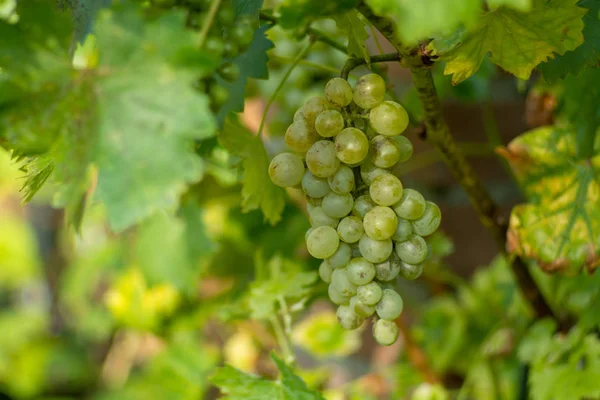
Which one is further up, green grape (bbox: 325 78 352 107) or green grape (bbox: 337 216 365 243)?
green grape (bbox: 325 78 352 107)

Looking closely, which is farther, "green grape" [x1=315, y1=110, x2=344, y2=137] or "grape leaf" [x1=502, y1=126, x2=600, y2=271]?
"grape leaf" [x1=502, y1=126, x2=600, y2=271]

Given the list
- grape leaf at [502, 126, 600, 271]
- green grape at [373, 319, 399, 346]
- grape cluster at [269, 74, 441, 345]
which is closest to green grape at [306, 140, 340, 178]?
grape cluster at [269, 74, 441, 345]

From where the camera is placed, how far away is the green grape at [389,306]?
15.0 inches

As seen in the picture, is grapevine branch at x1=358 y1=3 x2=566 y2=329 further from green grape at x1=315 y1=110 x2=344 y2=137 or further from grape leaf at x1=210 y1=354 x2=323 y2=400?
grape leaf at x1=210 y1=354 x2=323 y2=400

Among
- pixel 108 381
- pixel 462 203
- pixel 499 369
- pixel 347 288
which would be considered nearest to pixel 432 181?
pixel 462 203

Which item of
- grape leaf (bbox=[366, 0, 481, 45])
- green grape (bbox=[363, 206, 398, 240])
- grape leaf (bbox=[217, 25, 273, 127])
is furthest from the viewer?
grape leaf (bbox=[217, 25, 273, 127])

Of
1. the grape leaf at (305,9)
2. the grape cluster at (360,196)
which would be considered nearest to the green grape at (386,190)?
the grape cluster at (360,196)

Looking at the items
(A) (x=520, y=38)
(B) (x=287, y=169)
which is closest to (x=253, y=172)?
(B) (x=287, y=169)

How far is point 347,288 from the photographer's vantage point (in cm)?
39

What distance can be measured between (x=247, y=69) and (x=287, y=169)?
143 mm

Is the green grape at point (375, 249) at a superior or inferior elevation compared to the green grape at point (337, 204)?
inferior

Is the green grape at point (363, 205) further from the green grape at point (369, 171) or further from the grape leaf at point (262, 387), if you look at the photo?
the grape leaf at point (262, 387)

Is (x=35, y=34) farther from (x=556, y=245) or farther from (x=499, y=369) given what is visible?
(x=499, y=369)

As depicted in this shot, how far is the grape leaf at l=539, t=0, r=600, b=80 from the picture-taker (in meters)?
0.41
